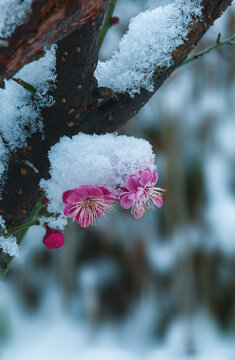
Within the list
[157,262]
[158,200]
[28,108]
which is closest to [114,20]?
[28,108]

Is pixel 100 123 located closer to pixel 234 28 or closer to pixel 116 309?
pixel 234 28

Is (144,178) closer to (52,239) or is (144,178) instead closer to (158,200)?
(158,200)

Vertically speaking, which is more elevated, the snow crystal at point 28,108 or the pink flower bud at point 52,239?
the snow crystal at point 28,108

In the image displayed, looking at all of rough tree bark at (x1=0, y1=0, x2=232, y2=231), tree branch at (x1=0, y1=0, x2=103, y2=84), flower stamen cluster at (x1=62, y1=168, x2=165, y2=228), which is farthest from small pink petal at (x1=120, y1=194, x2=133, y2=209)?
tree branch at (x1=0, y1=0, x2=103, y2=84)

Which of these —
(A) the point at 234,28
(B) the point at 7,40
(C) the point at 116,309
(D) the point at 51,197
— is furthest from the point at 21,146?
(C) the point at 116,309

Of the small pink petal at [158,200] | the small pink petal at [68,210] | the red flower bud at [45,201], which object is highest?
Answer: the small pink petal at [158,200]

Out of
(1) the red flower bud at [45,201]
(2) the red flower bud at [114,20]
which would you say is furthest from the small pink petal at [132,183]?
(2) the red flower bud at [114,20]

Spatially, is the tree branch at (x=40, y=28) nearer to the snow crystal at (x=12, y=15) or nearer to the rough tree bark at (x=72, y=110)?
the snow crystal at (x=12, y=15)
